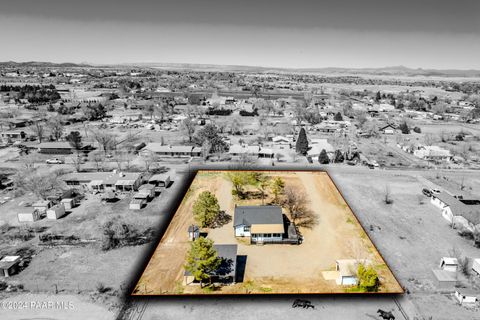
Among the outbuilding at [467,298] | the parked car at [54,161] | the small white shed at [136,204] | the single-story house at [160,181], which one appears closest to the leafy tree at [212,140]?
the single-story house at [160,181]

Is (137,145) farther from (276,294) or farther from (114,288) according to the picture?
(276,294)

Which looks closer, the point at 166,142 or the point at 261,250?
the point at 261,250

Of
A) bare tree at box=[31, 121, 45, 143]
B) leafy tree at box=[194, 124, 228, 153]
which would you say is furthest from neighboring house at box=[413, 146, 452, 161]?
bare tree at box=[31, 121, 45, 143]

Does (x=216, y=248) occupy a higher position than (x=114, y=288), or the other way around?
(x=216, y=248)

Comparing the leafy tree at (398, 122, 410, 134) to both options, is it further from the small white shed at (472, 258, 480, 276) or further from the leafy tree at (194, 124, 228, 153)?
the small white shed at (472, 258, 480, 276)

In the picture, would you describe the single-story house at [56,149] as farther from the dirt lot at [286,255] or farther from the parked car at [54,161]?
the dirt lot at [286,255]

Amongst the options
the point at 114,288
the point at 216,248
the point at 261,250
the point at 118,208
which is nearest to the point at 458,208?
the point at 261,250
